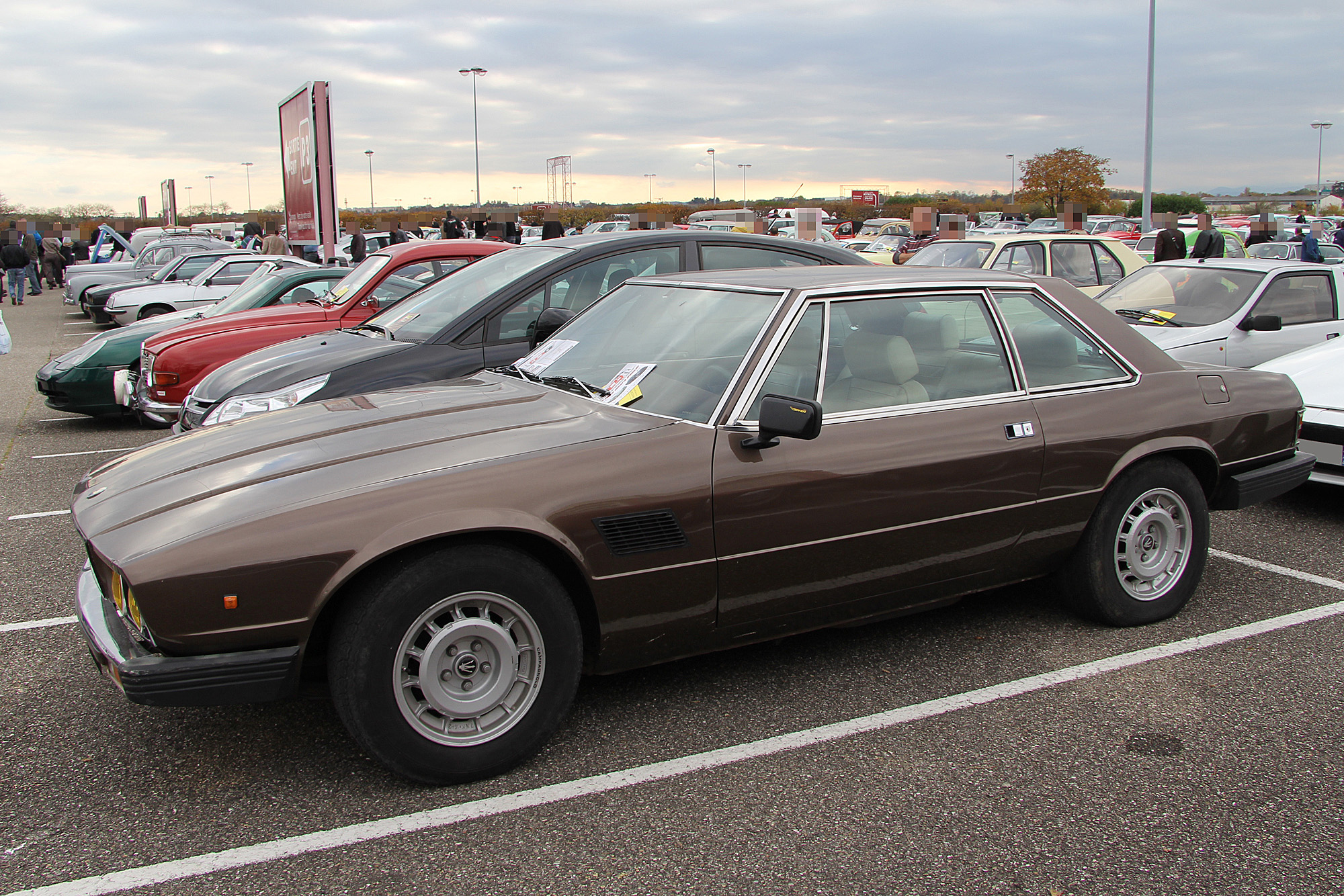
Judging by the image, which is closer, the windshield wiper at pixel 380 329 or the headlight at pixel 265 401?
the headlight at pixel 265 401

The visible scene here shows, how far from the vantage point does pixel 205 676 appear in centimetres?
255

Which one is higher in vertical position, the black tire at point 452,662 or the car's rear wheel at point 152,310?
the car's rear wheel at point 152,310

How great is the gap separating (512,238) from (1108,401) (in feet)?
76.0

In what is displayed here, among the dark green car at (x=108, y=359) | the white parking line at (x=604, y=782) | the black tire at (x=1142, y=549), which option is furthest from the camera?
the dark green car at (x=108, y=359)

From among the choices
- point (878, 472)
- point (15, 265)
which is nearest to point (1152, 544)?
point (878, 472)

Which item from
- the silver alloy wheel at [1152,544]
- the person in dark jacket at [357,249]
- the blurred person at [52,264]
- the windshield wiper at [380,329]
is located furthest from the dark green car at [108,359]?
the blurred person at [52,264]

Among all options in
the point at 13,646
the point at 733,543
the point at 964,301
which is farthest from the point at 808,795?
the point at 13,646

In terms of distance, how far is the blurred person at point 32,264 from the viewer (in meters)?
27.2

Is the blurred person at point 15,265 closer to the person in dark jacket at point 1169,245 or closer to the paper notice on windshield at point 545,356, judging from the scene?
the person in dark jacket at point 1169,245

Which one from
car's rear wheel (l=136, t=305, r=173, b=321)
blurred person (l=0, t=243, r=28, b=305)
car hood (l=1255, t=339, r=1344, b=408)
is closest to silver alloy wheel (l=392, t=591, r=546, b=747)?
car hood (l=1255, t=339, r=1344, b=408)

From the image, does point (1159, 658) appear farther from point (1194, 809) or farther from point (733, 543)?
point (733, 543)

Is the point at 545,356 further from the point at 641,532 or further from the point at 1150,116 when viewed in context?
the point at 1150,116

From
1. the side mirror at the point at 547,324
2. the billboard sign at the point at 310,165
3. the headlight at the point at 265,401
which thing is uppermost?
the billboard sign at the point at 310,165

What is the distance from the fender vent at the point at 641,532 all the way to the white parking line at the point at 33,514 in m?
4.77
